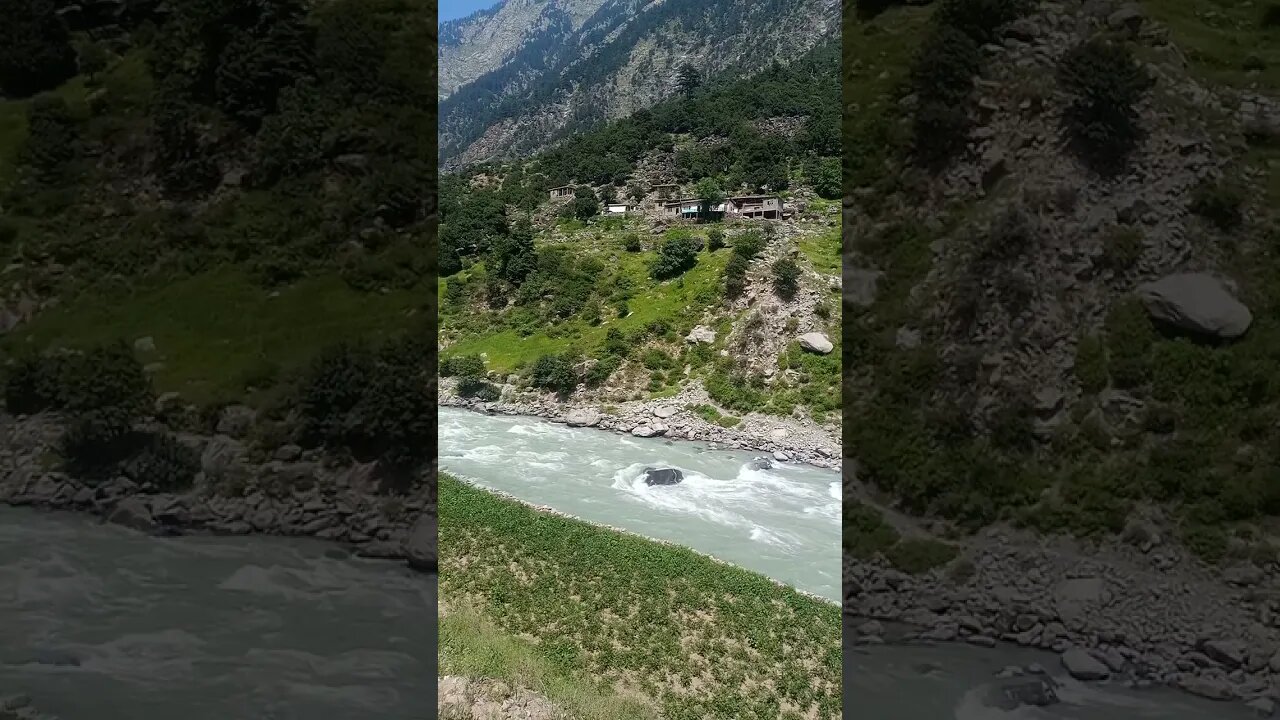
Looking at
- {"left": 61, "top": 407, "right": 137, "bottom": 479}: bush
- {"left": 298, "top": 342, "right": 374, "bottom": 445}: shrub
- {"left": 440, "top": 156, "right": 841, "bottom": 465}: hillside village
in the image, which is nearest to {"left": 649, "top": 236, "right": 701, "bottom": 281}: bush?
{"left": 440, "top": 156, "right": 841, "bottom": 465}: hillside village

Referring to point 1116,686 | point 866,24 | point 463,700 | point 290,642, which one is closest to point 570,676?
point 463,700

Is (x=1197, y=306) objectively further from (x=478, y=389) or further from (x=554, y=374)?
(x=478, y=389)

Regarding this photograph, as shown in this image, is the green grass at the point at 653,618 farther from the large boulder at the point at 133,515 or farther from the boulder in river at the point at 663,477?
the boulder in river at the point at 663,477

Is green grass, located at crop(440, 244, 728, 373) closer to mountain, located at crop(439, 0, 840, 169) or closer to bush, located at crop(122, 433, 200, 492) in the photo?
bush, located at crop(122, 433, 200, 492)

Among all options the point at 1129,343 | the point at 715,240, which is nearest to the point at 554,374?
the point at 715,240

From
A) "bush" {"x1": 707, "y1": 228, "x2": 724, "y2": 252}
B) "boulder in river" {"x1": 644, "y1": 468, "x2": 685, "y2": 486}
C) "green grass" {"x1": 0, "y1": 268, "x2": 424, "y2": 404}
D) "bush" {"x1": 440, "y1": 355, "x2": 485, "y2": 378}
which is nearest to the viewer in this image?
"green grass" {"x1": 0, "y1": 268, "x2": 424, "y2": 404}

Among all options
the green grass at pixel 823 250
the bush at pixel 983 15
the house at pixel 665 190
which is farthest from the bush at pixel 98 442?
the house at pixel 665 190
